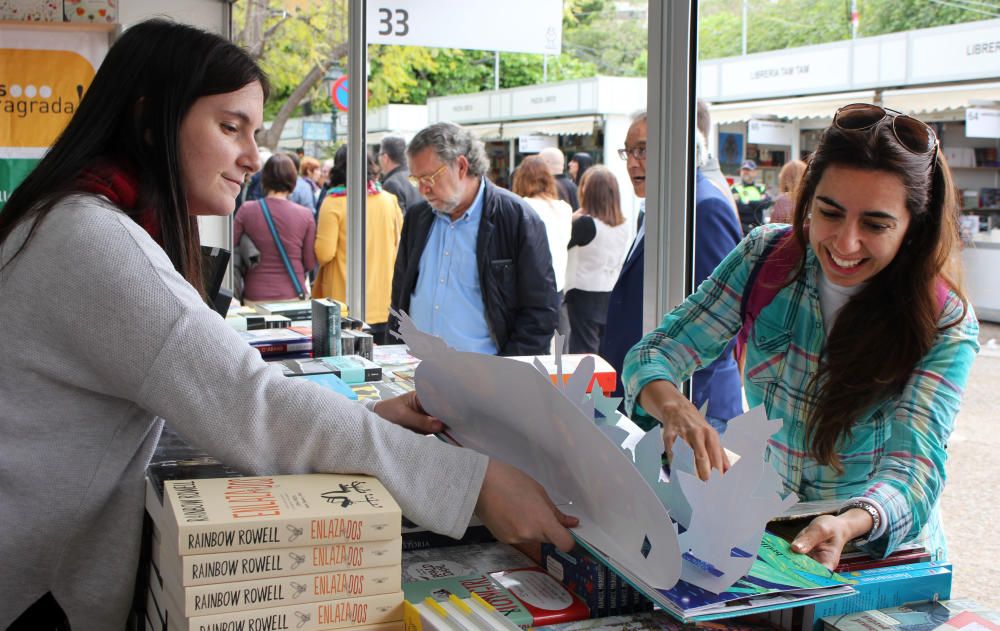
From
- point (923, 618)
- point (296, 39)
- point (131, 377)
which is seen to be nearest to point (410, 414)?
point (131, 377)

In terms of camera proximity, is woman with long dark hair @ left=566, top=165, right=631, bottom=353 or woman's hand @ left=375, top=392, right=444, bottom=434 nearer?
woman's hand @ left=375, top=392, right=444, bottom=434

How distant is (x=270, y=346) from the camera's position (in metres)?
2.84

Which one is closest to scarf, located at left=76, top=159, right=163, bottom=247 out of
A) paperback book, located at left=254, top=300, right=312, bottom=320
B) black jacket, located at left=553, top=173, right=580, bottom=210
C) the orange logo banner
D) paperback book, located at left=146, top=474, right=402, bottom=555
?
paperback book, located at left=146, top=474, right=402, bottom=555

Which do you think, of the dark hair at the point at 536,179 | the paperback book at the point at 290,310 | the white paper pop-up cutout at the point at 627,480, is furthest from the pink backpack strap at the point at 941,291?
the dark hair at the point at 536,179

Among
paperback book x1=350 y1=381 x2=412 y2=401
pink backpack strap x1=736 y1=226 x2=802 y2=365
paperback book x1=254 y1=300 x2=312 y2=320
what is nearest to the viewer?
pink backpack strap x1=736 y1=226 x2=802 y2=365

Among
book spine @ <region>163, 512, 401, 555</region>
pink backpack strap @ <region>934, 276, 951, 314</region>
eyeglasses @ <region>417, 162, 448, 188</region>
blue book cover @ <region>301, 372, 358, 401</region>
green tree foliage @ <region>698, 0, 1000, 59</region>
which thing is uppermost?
green tree foliage @ <region>698, 0, 1000, 59</region>

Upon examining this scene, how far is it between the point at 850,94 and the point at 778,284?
23.0 feet

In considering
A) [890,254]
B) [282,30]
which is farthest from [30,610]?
[282,30]

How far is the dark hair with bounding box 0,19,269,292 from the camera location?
1443 mm

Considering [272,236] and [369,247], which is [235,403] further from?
[272,236]

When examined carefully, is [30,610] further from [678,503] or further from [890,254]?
[890,254]

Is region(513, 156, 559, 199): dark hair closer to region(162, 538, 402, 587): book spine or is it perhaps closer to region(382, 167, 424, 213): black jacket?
region(382, 167, 424, 213): black jacket

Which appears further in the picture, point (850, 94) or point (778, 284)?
point (850, 94)

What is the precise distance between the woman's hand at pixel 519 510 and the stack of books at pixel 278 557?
0.15 m
